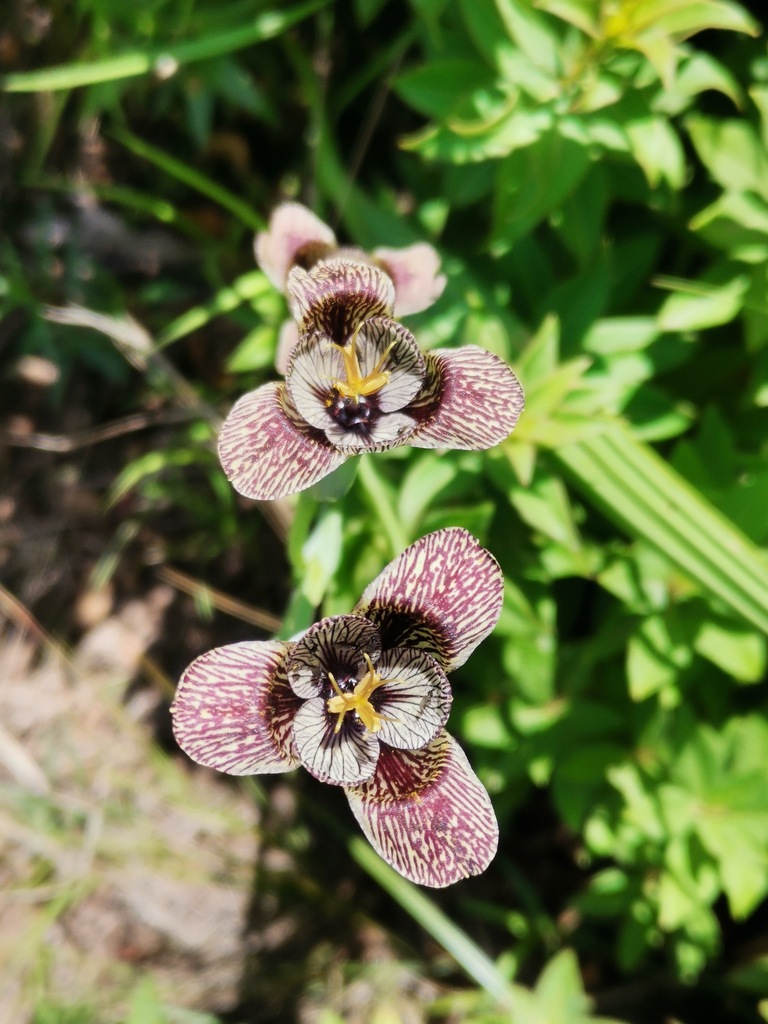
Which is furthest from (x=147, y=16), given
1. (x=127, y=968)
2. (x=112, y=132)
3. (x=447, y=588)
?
(x=127, y=968)

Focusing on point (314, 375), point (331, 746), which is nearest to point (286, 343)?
point (314, 375)

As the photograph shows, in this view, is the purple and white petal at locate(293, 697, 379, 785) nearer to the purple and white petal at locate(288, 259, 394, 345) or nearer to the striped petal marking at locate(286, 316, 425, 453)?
the striped petal marking at locate(286, 316, 425, 453)

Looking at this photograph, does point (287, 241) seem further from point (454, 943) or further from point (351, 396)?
point (454, 943)

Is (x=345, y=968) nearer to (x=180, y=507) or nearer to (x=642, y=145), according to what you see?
(x=180, y=507)

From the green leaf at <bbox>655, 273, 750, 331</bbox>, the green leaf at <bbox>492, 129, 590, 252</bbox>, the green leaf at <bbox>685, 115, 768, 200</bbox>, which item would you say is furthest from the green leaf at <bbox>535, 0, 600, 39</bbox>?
the green leaf at <bbox>655, 273, 750, 331</bbox>

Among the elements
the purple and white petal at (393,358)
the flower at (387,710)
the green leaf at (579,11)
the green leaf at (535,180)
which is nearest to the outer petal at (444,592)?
the flower at (387,710)

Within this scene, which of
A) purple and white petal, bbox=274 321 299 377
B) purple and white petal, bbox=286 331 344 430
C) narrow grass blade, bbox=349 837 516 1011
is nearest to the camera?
purple and white petal, bbox=286 331 344 430

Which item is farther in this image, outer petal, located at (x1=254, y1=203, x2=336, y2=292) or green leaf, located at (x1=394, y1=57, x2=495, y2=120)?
green leaf, located at (x1=394, y1=57, x2=495, y2=120)

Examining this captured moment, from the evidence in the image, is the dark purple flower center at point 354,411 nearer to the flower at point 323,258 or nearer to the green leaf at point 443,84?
the flower at point 323,258
